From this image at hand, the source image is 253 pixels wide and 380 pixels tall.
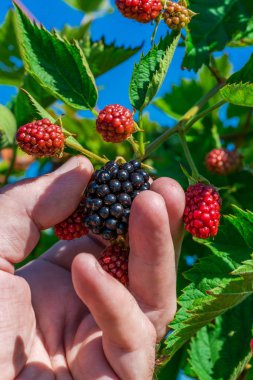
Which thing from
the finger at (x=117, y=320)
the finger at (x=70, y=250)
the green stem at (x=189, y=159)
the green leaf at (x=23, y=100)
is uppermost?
the green stem at (x=189, y=159)

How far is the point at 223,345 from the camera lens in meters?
1.47

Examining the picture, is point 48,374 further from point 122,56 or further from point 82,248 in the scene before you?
point 122,56

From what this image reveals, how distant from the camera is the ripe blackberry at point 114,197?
1153 mm

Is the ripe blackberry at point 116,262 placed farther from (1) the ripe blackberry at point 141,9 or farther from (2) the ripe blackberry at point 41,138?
(1) the ripe blackberry at point 141,9

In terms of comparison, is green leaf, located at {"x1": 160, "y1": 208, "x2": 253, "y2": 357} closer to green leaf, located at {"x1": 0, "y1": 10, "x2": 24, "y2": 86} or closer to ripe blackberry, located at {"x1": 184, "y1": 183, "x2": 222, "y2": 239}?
ripe blackberry, located at {"x1": 184, "y1": 183, "x2": 222, "y2": 239}

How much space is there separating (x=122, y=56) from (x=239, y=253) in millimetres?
678

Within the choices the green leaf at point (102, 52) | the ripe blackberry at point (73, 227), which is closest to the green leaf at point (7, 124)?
the green leaf at point (102, 52)

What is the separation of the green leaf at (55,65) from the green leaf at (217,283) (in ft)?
1.41

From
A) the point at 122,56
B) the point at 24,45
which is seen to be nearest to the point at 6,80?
the point at 122,56

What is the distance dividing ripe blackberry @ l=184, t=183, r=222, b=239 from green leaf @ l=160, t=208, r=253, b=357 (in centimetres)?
10

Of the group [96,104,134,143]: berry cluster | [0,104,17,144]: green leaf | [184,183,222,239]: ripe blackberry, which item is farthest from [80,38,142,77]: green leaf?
[184,183,222,239]: ripe blackberry

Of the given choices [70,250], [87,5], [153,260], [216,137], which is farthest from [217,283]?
[87,5]

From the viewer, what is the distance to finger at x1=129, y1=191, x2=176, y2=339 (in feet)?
3.59

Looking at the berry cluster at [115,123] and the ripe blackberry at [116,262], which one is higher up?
the berry cluster at [115,123]
